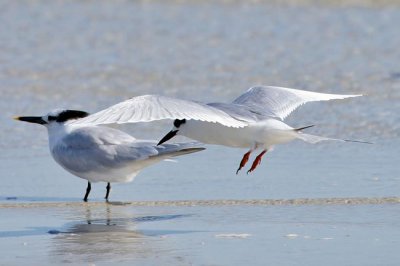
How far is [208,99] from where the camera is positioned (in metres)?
9.13

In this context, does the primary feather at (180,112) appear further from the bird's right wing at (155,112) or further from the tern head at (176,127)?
the tern head at (176,127)

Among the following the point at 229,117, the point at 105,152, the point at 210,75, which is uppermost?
the point at 210,75

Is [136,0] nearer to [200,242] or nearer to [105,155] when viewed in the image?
[105,155]

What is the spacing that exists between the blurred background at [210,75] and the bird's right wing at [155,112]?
0.80 metres

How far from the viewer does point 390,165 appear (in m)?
6.64

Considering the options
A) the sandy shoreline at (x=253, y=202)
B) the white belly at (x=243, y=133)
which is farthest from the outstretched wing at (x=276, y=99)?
the sandy shoreline at (x=253, y=202)

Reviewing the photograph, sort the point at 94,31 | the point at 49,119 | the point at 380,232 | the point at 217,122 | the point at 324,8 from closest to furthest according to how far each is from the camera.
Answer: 1. the point at 380,232
2. the point at 217,122
3. the point at 49,119
4. the point at 94,31
5. the point at 324,8

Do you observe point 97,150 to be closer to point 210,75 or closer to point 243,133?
point 243,133

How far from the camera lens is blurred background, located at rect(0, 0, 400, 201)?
6379mm

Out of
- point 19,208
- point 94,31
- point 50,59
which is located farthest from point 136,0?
point 19,208

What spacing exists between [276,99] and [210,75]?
4.23 m

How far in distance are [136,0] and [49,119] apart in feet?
33.1

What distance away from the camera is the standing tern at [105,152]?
6.21 metres

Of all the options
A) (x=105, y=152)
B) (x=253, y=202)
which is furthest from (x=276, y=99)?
(x=105, y=152)
